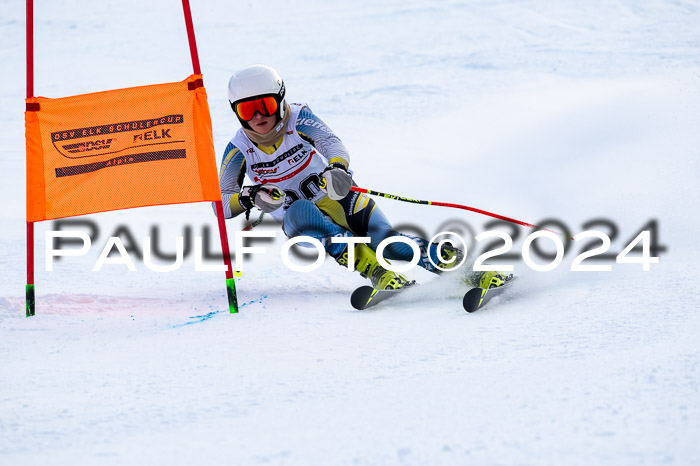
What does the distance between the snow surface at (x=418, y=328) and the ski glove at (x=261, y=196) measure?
0.58 m

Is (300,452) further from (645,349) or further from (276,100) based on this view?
(276,100)

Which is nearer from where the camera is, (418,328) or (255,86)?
(418,328)

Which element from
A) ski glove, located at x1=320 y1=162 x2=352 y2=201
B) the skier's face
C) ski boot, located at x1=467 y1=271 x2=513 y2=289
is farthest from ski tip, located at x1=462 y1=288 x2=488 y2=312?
the skier's face

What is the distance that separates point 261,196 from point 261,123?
41cm

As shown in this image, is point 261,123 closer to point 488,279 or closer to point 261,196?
point 261,196

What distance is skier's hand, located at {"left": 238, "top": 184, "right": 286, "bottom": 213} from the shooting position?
14.9 ft

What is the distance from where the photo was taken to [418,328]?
12.6 feet

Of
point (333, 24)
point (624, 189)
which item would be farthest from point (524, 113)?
point (333, 24)

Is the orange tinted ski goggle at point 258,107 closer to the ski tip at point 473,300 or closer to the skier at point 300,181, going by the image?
the skier at point 300,181

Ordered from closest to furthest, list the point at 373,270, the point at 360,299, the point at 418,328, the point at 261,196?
the point at 418,328, the point at 360,299, the point at 261,196, the point at 373,270

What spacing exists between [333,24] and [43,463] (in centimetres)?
1500

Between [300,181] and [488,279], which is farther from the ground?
[300,181]

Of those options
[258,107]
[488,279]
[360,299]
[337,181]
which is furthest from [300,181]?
[488,279]

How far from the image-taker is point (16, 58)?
1523cm
